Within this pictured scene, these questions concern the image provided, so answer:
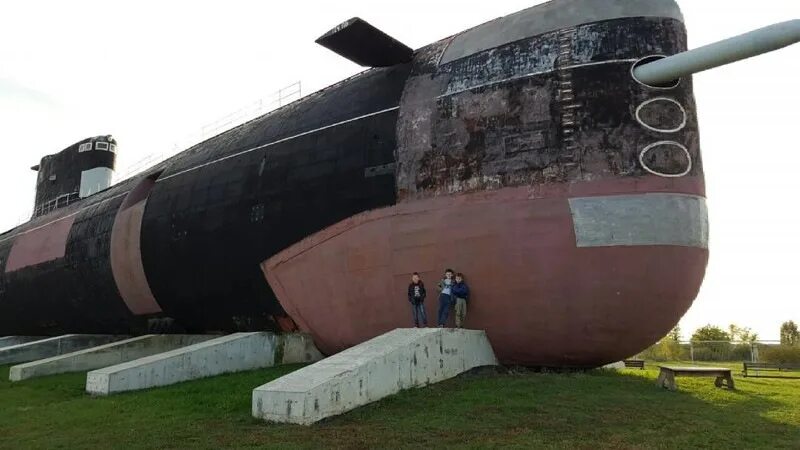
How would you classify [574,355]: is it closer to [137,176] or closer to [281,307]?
[281,307]

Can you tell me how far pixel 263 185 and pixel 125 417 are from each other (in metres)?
7.64

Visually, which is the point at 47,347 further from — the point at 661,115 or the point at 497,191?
the point at 661,115

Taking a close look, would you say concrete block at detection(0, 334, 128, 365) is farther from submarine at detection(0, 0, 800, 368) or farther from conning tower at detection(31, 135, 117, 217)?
conning tower at detection(31, 135, 117, 217)

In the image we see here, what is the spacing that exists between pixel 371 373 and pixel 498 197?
182 inches

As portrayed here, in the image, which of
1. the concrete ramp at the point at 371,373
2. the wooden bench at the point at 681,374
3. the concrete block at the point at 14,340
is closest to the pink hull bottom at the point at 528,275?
the wooden bench at the point at 681,374

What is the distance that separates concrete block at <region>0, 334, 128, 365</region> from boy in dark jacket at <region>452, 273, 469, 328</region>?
1498 cm

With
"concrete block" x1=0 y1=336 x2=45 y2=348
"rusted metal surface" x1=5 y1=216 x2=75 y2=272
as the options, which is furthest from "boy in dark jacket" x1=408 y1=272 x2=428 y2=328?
"concrete block" x1=0 y1=336 x2=45 y2=348

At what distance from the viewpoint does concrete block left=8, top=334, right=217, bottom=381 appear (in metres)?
16.6

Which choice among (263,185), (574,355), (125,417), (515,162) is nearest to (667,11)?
(515,162)

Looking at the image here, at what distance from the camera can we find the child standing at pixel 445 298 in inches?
497

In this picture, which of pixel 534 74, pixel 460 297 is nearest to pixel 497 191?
pixel 460 297

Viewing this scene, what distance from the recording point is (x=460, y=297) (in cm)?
1279

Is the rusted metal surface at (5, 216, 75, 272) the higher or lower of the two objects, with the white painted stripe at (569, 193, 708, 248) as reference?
higher

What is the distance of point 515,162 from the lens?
42.3 feet
